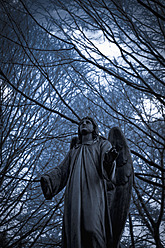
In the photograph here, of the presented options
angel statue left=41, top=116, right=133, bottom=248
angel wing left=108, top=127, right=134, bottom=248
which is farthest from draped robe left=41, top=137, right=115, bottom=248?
angel wing left=108, top=127, right=134, bottom=248

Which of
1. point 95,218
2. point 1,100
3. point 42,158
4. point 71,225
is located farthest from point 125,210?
point 42,158

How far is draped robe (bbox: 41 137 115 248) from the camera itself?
6.90 ft

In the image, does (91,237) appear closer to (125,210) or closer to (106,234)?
(106,234)

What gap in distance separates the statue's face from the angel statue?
2 cm

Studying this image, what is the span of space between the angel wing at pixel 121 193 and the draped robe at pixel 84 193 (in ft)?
0.41

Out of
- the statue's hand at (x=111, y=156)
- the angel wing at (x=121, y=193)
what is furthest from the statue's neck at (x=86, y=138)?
the statue's hand at (x=111, y=156)

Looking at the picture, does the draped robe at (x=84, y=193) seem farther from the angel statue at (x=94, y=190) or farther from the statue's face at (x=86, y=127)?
the statue's face at (x=86, y=127)

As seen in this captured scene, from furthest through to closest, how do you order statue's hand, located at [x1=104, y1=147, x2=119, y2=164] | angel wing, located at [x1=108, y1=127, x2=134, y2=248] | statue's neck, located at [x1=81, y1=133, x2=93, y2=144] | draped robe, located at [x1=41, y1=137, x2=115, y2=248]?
statue's neck, located at [x1=81, y1=133, x2=93, y2=144], angel wing, located at [x1=108, y1=127, x2=134, y2=248], statue's hand, located at [x1=104, y1=147, x2=119, y2=164], draped robe, located at [x1=41, y1=137, x2=115, y2=248]

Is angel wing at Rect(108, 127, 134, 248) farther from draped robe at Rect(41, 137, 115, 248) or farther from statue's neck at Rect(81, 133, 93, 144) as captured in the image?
statue's neck at Rect(81, 133, 93, 144)

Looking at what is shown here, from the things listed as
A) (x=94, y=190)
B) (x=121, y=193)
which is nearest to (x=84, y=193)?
(x=94, y=190)

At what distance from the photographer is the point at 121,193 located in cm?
243

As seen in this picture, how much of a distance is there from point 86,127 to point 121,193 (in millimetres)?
842

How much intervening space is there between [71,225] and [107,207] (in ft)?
1.20

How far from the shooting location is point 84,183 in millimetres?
2385
